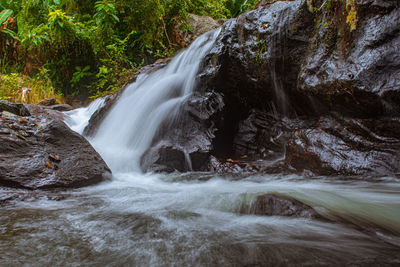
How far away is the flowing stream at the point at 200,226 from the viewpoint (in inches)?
42.0

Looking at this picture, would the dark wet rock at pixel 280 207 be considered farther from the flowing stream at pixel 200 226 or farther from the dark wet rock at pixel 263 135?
the dark wet rock at pixel 263 135

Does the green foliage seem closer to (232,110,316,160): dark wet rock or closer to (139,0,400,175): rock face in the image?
(139,0,400,175): rock face

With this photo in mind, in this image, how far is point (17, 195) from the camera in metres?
2.04

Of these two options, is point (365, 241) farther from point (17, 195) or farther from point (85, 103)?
point (85, 103)

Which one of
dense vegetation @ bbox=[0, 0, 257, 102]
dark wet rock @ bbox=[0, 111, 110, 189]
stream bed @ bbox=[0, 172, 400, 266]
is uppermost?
dense vegetation @ bbox=[0, 0, 257, 102]

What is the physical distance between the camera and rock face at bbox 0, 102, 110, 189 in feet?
7.62

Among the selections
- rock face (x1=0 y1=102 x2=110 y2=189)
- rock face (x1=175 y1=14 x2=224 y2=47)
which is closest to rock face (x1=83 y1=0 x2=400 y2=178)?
rock face (x1=0 y1=102 x2=110 y2=189)

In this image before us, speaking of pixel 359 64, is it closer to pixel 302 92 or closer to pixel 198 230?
pixel 302 92

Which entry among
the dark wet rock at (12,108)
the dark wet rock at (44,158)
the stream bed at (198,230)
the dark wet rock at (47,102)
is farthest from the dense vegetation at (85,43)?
the stream bed at (198,230)

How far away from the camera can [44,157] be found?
262cm

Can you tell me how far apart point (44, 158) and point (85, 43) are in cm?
683

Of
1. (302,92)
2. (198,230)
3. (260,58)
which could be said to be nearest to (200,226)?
(198,230)

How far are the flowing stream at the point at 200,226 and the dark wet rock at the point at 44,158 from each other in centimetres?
22

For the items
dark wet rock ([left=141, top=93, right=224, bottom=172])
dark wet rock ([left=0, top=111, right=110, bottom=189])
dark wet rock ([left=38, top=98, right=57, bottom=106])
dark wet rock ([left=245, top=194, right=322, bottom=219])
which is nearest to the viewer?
dark wet rock ([left=245, top=194, right=322, bottom=219])
